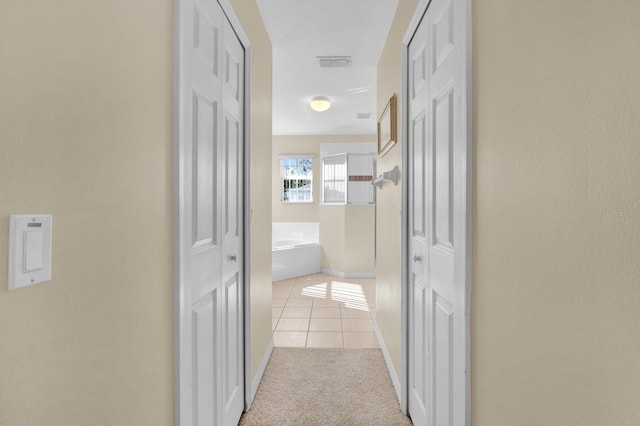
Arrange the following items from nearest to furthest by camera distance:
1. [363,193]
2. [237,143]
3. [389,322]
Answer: [237,143]
[389,322]
[363,193]

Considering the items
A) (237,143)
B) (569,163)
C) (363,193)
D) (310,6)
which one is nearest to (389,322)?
(237,143)

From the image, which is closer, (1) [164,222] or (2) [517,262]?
(2) [517,262]

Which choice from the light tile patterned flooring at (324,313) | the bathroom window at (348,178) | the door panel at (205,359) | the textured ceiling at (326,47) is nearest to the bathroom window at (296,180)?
the bathroom window at (348,178)

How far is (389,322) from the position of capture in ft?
8.21

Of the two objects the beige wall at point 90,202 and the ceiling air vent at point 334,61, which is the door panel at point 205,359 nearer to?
the beige wall at point 90,202

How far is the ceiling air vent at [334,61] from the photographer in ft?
10.4

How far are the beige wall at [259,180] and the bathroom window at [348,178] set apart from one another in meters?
3.41

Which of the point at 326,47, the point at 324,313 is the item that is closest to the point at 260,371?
the point at 324,313

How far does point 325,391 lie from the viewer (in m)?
2.18

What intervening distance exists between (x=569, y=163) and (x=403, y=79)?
59.2 inches

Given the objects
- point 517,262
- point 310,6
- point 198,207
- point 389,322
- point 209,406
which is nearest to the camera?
point 517,262

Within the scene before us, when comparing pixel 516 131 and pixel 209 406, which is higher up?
pixel 516 131

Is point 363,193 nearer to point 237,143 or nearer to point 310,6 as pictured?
point 310,6

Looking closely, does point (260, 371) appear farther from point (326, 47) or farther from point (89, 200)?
point (326, 47)
